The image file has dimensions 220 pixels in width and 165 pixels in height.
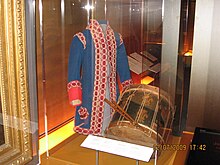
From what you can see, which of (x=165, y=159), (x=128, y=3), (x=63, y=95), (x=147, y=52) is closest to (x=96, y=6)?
(x=128, y=3)

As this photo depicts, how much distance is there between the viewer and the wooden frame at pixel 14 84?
88 centimetres

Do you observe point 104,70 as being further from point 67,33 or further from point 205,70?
point 205,70

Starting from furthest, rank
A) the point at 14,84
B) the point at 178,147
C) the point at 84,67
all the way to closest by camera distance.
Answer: the point at 84,67, the point at 178,147, the point at 14,84

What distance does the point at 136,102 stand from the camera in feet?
3.93

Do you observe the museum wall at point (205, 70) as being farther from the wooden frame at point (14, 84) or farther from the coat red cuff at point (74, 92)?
the wooden frame at point (14, 84)

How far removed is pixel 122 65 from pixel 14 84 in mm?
636

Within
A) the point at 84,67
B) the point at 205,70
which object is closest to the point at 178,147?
the point at 205,70

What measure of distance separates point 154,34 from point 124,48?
0.28m

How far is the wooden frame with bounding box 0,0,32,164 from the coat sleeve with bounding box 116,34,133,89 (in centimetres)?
58

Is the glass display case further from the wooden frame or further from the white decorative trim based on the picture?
the wooden frame

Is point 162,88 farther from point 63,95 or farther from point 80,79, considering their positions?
point 63,95

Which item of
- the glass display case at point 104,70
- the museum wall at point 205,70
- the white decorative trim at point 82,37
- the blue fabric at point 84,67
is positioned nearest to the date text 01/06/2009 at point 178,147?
the glass display case at point 104,70

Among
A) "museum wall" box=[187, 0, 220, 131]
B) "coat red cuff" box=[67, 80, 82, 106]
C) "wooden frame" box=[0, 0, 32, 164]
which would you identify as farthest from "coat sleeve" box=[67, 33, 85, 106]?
"museum wall" box=[187, 0, 220, 131]

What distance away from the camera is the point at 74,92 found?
1337 mm
